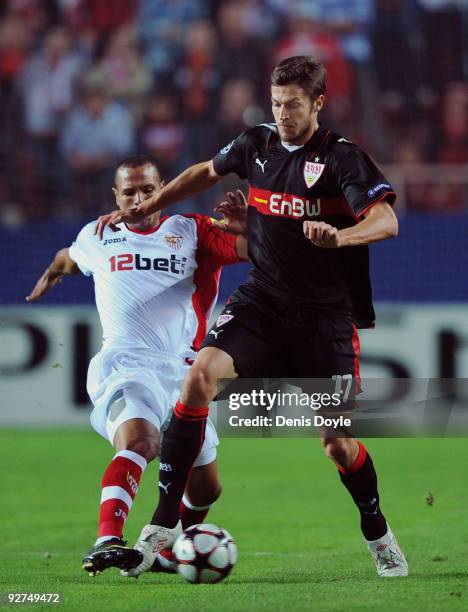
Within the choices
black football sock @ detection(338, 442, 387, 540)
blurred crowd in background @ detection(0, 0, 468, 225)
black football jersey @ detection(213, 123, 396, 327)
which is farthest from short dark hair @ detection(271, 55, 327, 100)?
blurred crowd in background @ detection(0, 0, 468, 225)

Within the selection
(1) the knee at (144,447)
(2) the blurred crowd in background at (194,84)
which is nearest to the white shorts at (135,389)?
(1) the knee at (144,447)

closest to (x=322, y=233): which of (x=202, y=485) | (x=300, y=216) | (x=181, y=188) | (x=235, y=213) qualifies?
(x=300, y=216)

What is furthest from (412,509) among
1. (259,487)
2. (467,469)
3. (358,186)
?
(358,186)

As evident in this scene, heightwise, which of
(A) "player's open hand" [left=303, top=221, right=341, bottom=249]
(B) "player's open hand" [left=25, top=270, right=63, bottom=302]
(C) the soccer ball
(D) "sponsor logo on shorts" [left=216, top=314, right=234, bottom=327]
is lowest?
(C) the soccer ball

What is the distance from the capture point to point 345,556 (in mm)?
5934

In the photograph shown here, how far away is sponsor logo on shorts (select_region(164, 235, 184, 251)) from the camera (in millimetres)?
6008

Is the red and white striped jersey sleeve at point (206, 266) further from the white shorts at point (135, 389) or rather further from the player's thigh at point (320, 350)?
the player's thigh at point (320, 350)

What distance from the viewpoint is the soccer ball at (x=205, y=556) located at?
493cm

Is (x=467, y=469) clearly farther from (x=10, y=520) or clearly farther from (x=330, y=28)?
(x=330, y=28)

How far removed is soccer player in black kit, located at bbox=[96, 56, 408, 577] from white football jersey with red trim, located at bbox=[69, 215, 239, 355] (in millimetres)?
498

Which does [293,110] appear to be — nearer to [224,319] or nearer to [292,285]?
[292,285]

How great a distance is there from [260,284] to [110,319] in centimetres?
92

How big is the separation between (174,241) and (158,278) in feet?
0.70

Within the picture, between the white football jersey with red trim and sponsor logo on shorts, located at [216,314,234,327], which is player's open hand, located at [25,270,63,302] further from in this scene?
sponsor logo on shorts, located at [216,314,234,327]
